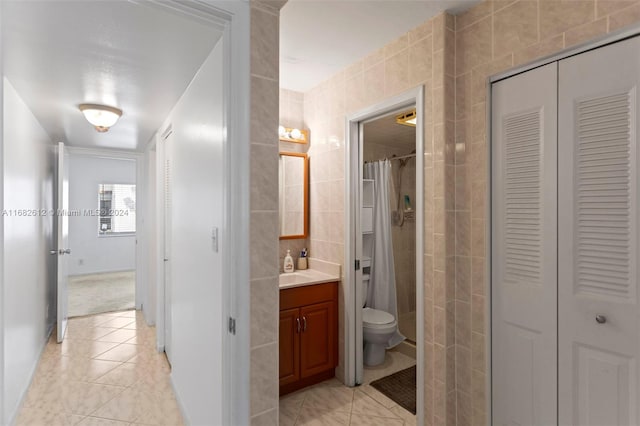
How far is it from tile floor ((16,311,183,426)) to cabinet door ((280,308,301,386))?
0.75 metres

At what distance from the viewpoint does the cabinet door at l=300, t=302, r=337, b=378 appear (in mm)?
2482

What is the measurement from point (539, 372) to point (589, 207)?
0.81m

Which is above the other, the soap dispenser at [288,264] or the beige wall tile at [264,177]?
the beige wall tile at [264,177]

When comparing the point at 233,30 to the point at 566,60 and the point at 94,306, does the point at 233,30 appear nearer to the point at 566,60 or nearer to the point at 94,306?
the point at 566,60

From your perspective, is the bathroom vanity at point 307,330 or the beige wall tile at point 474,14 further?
the bathroom vanity at point 307,330

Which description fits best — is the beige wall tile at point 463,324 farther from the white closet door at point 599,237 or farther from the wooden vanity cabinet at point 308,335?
the wooden vanity cabinet at point 308,335

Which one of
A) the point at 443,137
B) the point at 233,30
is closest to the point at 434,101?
the point at 443,137

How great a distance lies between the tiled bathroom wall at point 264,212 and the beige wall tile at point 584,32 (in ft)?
4.12

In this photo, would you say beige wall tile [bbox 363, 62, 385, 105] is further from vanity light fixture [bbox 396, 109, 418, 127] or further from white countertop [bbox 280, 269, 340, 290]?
white countertop [bbox 280, 269, 340, 290]

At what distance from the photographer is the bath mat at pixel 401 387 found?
7.56 ft

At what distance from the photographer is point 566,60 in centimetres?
146

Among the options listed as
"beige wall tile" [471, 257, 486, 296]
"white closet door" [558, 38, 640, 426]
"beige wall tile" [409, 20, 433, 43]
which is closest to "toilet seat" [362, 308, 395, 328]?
"beige wall tile" [471, 257, 486, 296]

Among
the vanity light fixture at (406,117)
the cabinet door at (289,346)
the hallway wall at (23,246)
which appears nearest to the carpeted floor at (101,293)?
the hallway wall at (23,246)

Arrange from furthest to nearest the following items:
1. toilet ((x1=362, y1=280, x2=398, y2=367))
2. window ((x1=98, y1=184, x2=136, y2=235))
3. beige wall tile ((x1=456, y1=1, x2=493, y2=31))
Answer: window ((x1=98, y1=184, x2=136, y2=235)), toilet ((x1=362, y1=280, x2=398, y2=367)), beige wall tile ((x1=456, y1=1, x2=493, y2=31))
